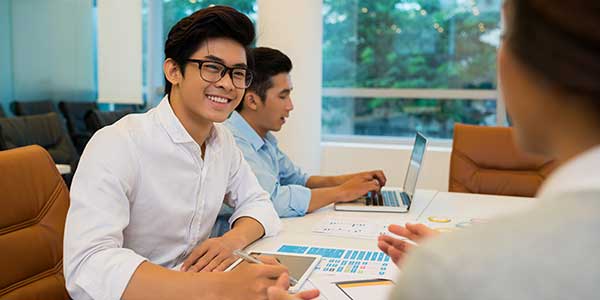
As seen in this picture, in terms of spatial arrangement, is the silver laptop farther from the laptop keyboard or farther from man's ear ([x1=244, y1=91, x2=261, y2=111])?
man's ear ([x1=244, y1=91, x2=261, y2=111])

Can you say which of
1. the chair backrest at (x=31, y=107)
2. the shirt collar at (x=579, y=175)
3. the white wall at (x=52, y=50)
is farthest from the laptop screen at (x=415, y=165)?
the white wall at (x=52, y=50)

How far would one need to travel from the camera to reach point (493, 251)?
0.53 m

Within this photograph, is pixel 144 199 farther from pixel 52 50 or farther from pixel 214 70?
pixel 52 50

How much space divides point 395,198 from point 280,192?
20.7 inches

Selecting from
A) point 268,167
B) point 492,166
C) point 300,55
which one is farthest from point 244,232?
point 300,55

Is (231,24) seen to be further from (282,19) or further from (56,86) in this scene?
(56,86)

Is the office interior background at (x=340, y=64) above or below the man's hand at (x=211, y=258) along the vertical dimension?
above

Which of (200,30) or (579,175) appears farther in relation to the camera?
(200,30)

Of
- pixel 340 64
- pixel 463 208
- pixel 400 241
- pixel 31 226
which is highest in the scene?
pixel 340 64

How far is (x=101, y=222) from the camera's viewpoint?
146 centimetres

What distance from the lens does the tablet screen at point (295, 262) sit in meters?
1.52

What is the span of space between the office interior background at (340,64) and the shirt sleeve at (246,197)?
266cm

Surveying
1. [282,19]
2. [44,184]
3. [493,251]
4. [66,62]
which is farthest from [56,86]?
[493,251]

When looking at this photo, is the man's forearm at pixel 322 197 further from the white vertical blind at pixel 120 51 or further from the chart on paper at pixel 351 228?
the white vertical blind at pixel 120 51
